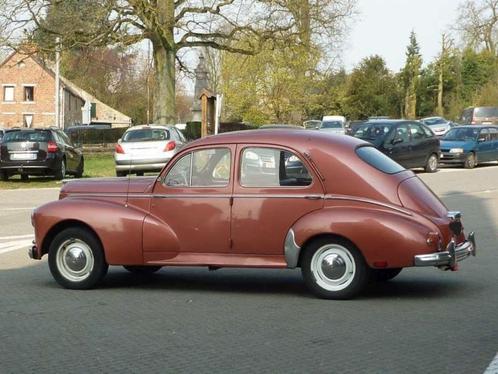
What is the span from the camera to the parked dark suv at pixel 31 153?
25141 mm

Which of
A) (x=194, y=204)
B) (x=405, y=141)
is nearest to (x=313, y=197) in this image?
(x=194, y=204)

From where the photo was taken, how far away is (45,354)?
6469 millimetres

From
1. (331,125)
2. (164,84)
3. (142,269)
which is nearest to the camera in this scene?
(142,269)

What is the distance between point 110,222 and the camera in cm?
898

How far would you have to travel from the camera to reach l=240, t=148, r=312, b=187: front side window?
8602mm

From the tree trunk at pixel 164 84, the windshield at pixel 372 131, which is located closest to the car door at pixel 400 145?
the windshield at pixel 372 131

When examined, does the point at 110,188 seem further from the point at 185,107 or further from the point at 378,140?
the point at 185,107

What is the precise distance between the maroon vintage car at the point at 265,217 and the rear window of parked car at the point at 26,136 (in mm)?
16465

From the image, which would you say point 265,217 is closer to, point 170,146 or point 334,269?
point 334,269

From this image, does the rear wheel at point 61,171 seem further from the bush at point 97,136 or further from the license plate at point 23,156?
the bush at point 97,136

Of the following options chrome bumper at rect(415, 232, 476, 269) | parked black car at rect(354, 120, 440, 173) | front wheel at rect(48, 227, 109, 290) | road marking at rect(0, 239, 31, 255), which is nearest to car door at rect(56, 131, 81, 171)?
parked black car at rect(354, 120, 440, 173)

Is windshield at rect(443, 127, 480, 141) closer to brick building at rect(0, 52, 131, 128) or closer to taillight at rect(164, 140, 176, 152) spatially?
taillight at rect(164, 140, 176, 152)

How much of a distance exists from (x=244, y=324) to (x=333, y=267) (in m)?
1.30

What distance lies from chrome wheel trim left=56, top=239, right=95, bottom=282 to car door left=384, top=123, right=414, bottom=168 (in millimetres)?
19244
